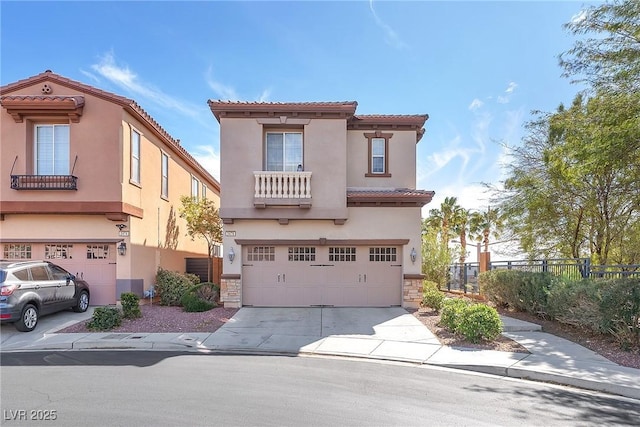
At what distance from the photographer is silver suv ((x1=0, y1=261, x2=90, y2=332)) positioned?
31.0 feet

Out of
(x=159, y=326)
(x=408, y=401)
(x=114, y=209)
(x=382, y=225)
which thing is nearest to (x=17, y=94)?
(x=114, y=209)

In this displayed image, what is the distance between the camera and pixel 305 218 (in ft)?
43.1

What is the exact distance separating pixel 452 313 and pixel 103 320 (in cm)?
924

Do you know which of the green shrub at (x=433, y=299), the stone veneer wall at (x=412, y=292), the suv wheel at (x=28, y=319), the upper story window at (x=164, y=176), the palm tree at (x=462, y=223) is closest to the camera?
the suv wheel at (x=28, y=319)

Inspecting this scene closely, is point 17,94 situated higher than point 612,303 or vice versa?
point 17,94

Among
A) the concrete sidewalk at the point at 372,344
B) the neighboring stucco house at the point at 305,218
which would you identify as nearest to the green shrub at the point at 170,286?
the neighboring stucco house at the point at 305,218

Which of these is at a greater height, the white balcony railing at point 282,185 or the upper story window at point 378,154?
the upper story window at point 378,154

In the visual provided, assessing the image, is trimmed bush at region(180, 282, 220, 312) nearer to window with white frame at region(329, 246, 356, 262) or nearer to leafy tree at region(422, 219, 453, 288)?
window with white frame at region(329, 246, 356, 262)

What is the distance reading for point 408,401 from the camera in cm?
562

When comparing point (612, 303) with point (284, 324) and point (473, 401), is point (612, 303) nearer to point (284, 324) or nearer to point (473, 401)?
point (473, 401)

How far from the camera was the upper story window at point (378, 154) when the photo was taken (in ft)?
46.5

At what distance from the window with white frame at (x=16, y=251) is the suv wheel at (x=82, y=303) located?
2645 millimetres

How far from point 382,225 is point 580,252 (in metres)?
8.90

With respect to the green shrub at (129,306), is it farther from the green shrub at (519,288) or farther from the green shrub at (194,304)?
the green shrub at (519,288)
